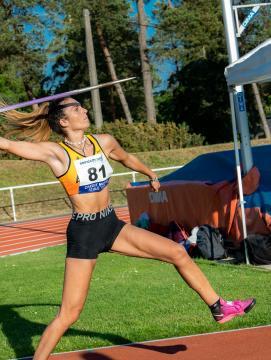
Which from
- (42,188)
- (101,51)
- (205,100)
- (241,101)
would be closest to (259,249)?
(241,101)

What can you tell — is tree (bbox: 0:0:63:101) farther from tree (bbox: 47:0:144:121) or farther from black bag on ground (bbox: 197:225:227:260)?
black bag on ground (bbox: 197:225:227:260)

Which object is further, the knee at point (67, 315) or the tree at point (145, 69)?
the tree at point (145, 69)

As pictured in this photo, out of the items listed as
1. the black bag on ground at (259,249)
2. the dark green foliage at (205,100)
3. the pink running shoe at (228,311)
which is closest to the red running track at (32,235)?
the black bag on ground at (259,249)

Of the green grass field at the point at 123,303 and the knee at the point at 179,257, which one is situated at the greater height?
the knee at the point at 179,257

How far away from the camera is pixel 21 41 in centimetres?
4450

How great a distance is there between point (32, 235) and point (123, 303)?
10.9 metres

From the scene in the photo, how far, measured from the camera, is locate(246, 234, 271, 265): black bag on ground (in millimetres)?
10406

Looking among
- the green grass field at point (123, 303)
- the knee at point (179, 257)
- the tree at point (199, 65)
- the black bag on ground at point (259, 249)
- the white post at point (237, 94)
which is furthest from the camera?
the tree at point (199, 65)

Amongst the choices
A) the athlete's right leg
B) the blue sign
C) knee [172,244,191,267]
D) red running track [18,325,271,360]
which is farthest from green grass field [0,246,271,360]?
the blue sign

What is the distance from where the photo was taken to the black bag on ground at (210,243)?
36.9 ft

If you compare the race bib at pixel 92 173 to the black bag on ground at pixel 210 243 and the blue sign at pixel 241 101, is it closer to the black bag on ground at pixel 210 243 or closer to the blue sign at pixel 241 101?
the black bag on ground at pixel 210 243

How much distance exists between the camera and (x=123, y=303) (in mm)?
8094

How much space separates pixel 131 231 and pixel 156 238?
19 cm

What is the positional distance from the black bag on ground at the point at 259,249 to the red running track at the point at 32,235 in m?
6.23
